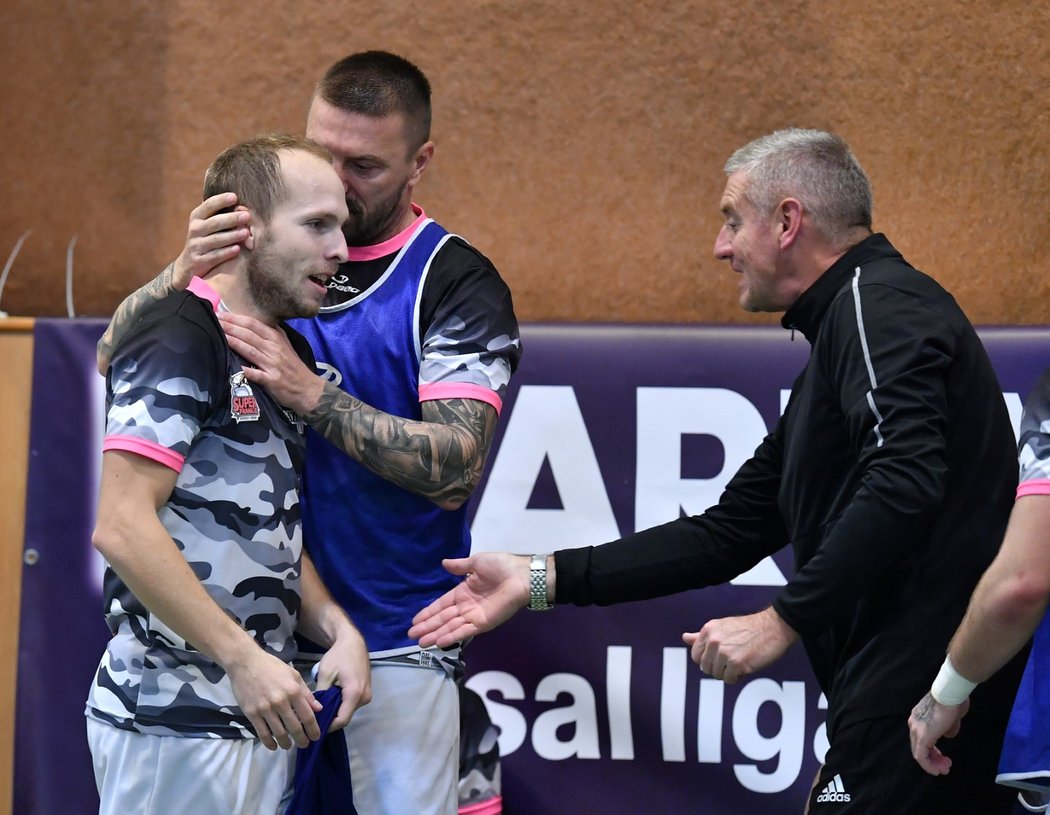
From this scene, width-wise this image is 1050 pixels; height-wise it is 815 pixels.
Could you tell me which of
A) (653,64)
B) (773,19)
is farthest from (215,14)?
(773,19)

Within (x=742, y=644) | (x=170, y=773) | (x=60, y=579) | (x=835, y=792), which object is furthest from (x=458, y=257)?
(x=60, y=579)

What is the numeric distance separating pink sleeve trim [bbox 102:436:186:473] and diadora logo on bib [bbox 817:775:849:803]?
1155mm

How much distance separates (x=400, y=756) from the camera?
228 centimetres

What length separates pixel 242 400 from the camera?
199 centimetres

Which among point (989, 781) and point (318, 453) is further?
point (318, 453)

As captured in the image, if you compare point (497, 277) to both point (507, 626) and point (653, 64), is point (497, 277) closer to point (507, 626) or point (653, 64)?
point (507, 626)

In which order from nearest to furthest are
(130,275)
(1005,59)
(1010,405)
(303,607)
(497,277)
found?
(303,607)
(497,277)
(1010,405)
(1005,59)
(130,275)

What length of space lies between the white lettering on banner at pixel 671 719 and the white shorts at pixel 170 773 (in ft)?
4.61

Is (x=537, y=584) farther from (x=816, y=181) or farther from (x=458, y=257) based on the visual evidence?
(x=816, y=181)

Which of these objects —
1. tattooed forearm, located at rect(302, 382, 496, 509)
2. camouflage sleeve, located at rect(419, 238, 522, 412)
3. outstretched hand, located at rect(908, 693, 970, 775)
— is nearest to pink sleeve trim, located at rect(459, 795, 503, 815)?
tattooed forearm, located at rect(302, 382, 496, 509)

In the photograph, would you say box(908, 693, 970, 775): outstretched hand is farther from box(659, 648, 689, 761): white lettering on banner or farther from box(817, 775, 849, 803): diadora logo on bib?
box(659, 648, 689, 761): white lettering on banner

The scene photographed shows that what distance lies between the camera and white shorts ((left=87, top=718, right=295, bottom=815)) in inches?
74.9

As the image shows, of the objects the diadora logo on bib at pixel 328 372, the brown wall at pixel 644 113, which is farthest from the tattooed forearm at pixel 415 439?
the brown wall at pixel 644 113

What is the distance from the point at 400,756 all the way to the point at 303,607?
326 mm
